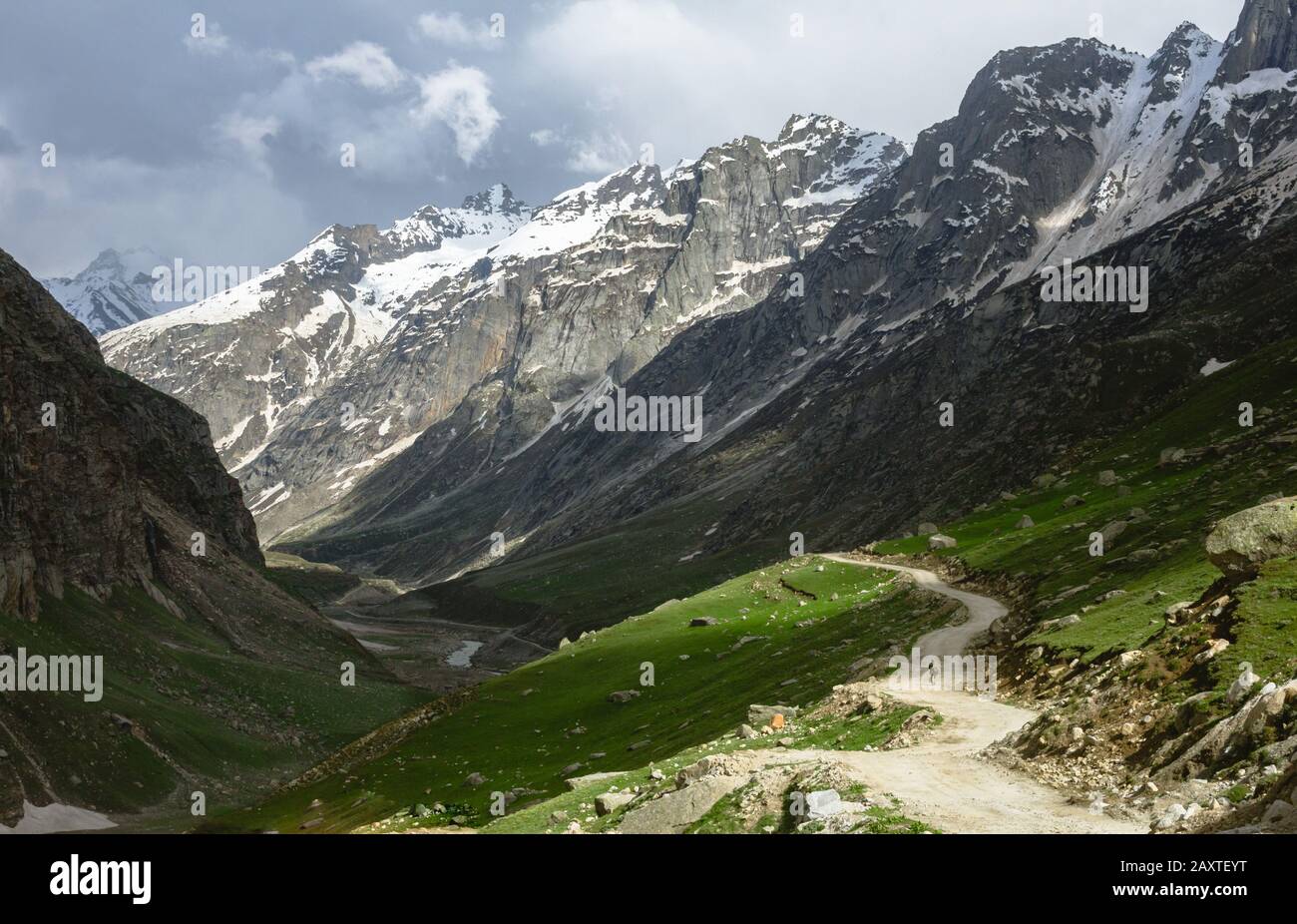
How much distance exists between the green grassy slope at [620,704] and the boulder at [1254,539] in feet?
63.2

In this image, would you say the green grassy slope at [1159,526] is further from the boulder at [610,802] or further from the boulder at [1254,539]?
the boulder at [610,802]

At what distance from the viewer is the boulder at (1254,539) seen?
31594 mm

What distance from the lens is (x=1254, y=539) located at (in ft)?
105

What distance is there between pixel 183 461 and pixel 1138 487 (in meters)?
129

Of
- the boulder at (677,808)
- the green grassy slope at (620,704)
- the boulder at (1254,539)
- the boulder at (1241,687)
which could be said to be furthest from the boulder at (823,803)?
the green grassy slope at (620,704)

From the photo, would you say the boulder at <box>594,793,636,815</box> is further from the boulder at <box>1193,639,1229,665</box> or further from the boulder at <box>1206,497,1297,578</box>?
the boulder at <box>1206,497,1297,578</box>

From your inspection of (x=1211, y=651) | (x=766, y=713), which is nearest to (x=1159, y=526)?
(x=766, y=713)

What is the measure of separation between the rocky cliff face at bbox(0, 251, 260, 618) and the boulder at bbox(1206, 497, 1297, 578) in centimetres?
7902

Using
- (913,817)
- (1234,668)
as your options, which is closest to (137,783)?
(913,817)

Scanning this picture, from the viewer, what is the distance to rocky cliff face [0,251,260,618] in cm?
8262

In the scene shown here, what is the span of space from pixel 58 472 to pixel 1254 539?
315 ft

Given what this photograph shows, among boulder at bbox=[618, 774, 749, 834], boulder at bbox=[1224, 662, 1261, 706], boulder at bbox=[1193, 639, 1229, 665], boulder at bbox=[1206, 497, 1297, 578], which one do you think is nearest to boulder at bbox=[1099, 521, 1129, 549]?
boulder at bbox=[1206, 497, 1297, 578]

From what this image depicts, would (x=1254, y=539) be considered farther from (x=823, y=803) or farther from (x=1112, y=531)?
(x=1112, y=531)
